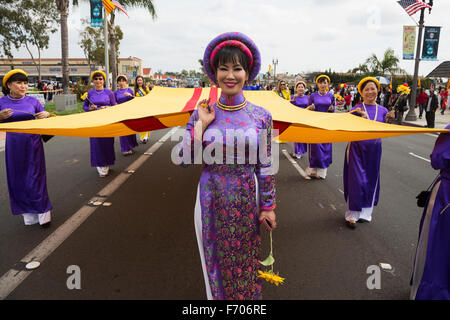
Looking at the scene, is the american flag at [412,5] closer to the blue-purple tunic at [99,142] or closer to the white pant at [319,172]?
the white pant at [319,172]

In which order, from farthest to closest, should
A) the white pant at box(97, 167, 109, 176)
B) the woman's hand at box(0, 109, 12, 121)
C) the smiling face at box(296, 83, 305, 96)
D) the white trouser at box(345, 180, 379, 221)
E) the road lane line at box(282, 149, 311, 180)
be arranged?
1. the smiling face at box(296, 83, 305, 96)
2. the road lane line at box(282, 149, 311, 180)
3. the white pant at box(97, 167, 109, 176)
4. the white trouser at box(345, 180, 379, 221)
5. the woman's hand at box(0, 109, 12, 121)

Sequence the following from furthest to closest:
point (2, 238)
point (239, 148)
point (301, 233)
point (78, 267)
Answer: point (301, 233), point (2, 238), point (78, 267), point (239, 148)

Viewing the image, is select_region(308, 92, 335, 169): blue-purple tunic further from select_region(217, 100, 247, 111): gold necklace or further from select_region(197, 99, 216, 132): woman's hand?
select_region(197, 99, 216, 132): woman's hand

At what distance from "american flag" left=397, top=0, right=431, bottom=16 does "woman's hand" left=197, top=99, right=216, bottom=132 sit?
17103 mm

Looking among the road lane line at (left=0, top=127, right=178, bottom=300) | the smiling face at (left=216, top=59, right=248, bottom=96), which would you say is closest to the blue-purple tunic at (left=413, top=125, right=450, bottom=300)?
the smiling face at (left=216, top=59, right=248, bottom=96)

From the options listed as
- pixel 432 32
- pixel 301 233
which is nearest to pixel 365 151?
pixel 301 233

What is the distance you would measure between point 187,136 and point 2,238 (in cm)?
308

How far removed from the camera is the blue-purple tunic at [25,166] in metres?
3.70

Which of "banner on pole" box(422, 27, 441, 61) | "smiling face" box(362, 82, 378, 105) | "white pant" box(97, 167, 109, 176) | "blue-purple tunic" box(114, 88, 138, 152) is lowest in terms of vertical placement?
"white pant" box(97, 167, 109, 176)

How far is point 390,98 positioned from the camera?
1680 cm

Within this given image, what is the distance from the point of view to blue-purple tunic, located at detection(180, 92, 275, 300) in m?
1.96

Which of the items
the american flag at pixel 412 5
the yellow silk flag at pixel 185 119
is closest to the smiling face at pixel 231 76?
the yellow silk flag at pixel 185 119

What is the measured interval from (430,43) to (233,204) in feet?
66.1
